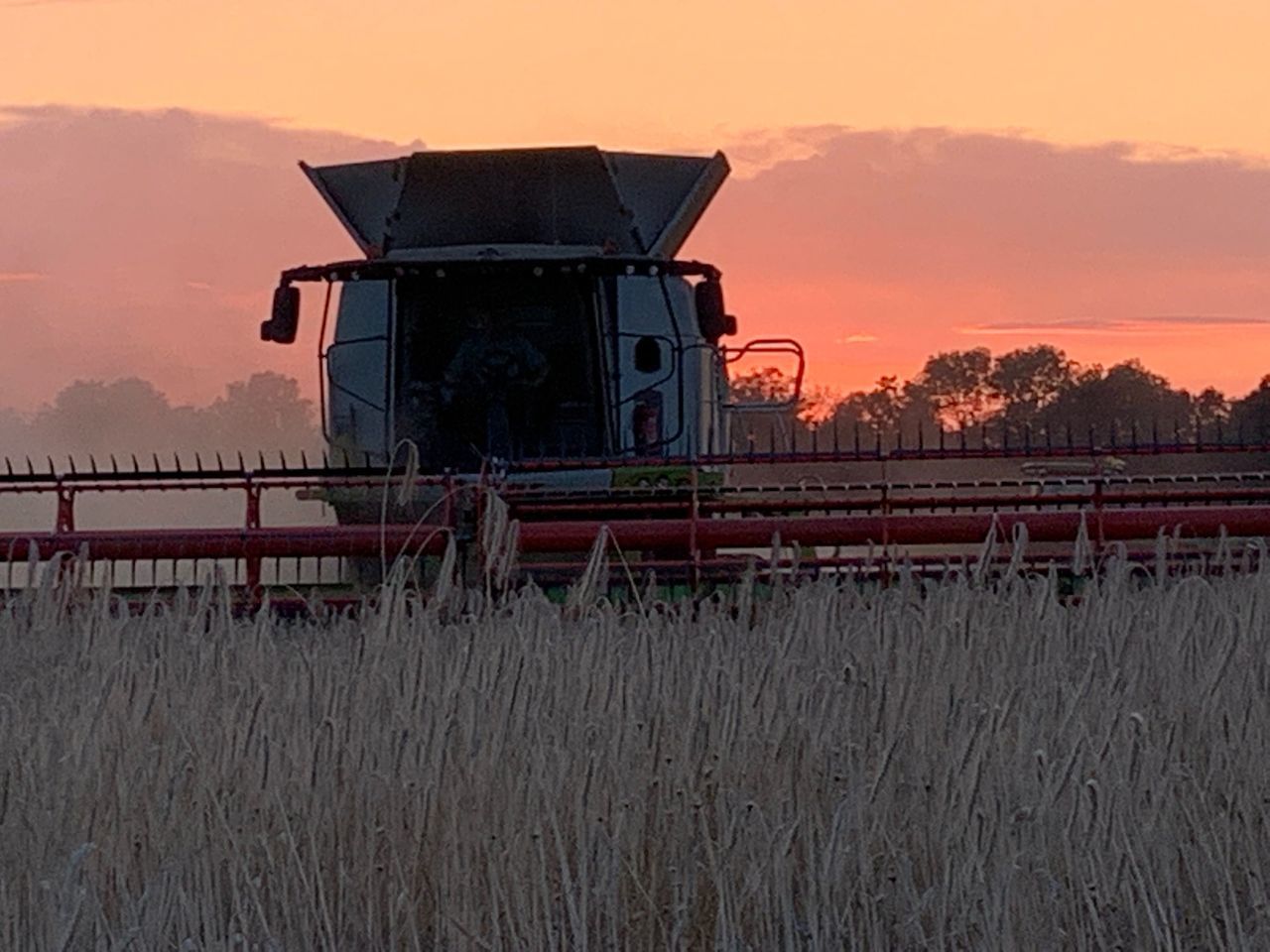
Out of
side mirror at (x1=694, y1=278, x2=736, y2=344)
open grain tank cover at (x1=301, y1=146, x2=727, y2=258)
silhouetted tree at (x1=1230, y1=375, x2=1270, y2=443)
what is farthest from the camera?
silhouetted tree at (x1=1230, y1=375, x2=1270, y2=443)

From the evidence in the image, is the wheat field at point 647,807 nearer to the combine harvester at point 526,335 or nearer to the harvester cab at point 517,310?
the combine harvester at point 526,335

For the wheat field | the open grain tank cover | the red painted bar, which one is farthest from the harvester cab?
the wheat field

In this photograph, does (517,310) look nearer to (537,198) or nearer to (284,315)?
(537,198)

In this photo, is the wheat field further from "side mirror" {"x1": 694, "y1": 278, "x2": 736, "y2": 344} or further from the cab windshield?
the cab windshield

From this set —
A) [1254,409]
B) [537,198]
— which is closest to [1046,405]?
[1254,409]

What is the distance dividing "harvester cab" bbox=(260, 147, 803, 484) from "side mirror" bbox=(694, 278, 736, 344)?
0.63 metres

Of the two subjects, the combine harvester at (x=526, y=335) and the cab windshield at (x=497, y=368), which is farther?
the cab windshield at (x=497, y=368)

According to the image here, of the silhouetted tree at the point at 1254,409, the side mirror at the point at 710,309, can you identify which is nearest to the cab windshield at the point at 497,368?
the side mirror at the point at 710,309

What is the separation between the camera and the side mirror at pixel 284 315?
10875 mm

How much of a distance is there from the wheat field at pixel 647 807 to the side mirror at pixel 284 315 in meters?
5.67

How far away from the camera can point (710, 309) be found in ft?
33.5

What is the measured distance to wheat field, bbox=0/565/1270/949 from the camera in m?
3.46

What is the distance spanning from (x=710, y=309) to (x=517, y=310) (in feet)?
5.54

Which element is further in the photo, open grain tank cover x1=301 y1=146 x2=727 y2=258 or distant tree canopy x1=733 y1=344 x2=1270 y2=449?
distant tree canopy x1=733 y1=344 x2=1270 y2=449
